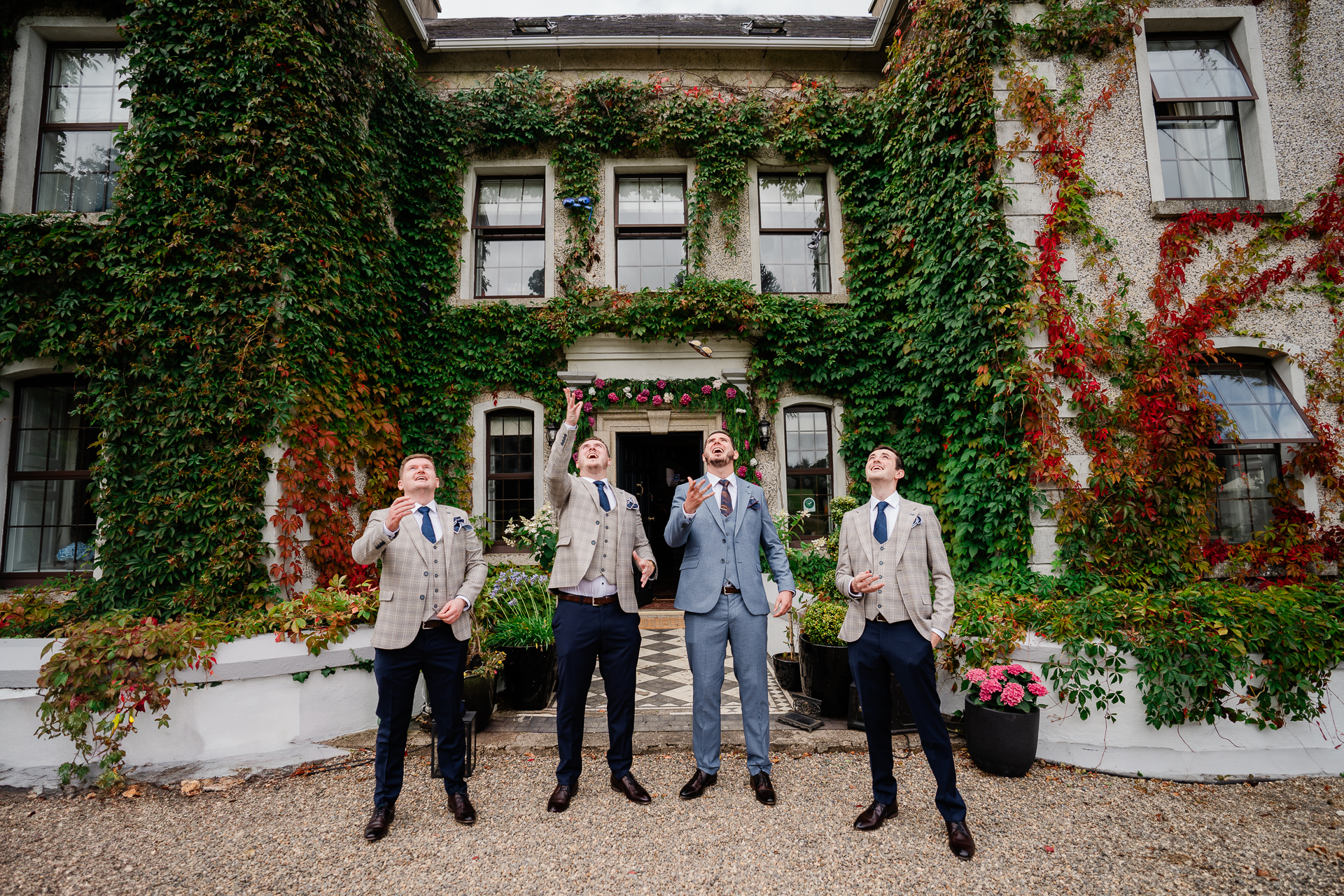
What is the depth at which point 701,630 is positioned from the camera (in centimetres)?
328

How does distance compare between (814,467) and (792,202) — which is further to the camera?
(792,202)

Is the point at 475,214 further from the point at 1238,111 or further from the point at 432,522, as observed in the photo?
the point at 1238,111

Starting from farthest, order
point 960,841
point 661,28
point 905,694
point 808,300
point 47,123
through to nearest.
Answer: point 661,28 → point 808,300 → point 47,123 → point 905,694 → point 960,841

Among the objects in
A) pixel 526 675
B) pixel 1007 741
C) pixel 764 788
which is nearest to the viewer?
pixel 764 788

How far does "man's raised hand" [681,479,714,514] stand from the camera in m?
3.10

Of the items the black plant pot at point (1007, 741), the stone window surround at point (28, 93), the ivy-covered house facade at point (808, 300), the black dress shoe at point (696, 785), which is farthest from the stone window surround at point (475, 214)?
the black plant pot at point (1007, 741)

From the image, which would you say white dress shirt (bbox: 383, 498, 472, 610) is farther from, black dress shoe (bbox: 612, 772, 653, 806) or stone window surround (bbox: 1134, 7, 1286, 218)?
stone window surround (bbox: 1134, 7, 1286, 218)

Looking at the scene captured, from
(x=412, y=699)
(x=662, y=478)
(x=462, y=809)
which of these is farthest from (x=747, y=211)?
(x=462, y=809)

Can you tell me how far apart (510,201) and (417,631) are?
7.10 meters

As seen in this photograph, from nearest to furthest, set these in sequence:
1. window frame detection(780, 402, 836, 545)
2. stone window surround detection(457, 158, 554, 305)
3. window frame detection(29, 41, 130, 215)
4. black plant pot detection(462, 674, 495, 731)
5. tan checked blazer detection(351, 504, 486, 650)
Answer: tan checked blazer detection(351, 504, 486, 650) < black plant pot detection(462, 674, 495, 731) < window frame detection(29, 41, 130, 215) < window frame detection(780, 402, 836, 545) < stone window surround detection(457, 158, 554, 305)

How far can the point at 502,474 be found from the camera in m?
8.02

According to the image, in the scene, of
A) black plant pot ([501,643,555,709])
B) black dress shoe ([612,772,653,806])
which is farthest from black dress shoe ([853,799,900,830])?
black plant pot ([501,643,555,709])

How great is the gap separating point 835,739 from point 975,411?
3328 mm

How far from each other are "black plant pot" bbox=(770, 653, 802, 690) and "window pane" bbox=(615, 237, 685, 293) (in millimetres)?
5318
